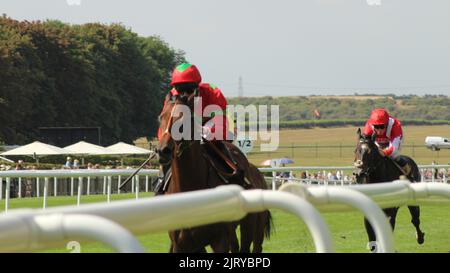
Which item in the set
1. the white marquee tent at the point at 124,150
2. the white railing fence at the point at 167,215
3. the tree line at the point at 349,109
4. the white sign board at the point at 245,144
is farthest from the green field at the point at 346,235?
the tree line at the point at 349,109

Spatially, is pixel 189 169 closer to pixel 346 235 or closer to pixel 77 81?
pixel 346 235

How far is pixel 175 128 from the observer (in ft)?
20.0

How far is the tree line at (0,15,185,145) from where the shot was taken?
47281mm

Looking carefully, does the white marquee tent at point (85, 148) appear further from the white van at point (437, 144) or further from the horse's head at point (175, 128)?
the white van at point (437, 144)

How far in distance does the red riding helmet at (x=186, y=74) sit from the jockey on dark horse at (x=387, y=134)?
421 cm

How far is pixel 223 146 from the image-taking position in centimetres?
689

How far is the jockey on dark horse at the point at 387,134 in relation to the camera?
10.9 metres

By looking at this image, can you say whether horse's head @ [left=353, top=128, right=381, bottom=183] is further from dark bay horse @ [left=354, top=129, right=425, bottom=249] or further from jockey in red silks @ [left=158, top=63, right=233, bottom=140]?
jockey in red silks @ [left=158, top=63, right=233, bottom=140]

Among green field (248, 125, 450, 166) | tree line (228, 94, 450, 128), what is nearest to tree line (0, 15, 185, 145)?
green field (248, 125, 450, 166)

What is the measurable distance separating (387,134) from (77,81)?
44433 mm

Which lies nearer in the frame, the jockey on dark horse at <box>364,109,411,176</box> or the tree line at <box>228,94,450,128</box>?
the jockey on dark horse at <box>364,109,411,176</box>

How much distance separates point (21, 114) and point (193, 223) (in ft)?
148

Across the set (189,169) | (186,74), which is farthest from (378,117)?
(189,169)
